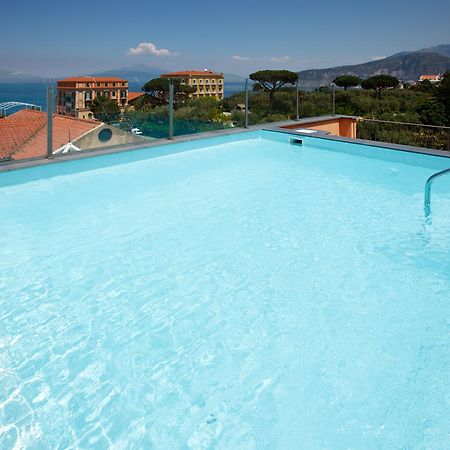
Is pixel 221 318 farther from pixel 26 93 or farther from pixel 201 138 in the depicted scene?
pixel 201 138

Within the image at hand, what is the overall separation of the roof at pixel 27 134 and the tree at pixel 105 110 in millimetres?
671

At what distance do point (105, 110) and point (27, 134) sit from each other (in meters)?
1.17

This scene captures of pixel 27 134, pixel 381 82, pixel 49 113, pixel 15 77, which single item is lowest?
pixel 27 134

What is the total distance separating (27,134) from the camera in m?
4.73

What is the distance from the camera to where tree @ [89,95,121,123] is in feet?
18.3

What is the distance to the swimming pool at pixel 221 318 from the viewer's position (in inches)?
62.8

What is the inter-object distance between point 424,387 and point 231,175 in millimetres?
3801

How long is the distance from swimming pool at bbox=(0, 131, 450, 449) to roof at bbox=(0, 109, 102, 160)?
1.22 feet

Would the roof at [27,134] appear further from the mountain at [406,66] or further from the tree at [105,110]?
the mountain at [406,66]

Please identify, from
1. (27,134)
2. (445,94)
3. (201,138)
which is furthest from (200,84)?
(445,94)

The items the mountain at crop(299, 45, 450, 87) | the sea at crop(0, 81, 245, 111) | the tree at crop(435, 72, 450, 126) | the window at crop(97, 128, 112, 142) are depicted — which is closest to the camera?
the sea at crop(0, 81, 245, 111)

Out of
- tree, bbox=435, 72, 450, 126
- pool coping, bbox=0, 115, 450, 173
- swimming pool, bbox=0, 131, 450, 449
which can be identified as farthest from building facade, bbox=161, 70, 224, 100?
tree, bbox=435, 72, 450, 126

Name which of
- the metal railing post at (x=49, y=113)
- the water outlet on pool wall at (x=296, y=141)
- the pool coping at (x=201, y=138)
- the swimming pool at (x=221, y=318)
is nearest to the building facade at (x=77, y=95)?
the metal railing post at (x=49, y=113)

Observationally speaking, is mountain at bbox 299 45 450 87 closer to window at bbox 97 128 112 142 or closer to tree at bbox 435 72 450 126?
tree at bbox 435 72 450 126
